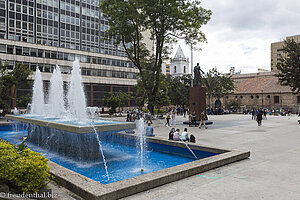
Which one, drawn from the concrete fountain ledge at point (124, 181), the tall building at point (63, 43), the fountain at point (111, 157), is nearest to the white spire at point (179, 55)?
the tall building at point (63, 43)

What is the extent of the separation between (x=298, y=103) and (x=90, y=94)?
5067 cm

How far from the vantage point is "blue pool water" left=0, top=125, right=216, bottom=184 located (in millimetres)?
8867

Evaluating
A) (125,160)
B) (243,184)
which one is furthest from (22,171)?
(125,160)

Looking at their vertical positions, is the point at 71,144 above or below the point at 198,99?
below

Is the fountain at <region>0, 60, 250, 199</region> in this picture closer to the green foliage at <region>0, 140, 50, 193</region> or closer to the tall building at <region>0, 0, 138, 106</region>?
the green foliage at <region>0, 140, 50, 193</region>

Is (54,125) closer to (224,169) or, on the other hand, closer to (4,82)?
(224,169)

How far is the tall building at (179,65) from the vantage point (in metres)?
107

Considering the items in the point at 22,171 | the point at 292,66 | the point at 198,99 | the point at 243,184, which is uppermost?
the point at 292,66

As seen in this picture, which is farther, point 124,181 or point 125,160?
point 125,160

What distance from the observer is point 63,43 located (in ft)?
167

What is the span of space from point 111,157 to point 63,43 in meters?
45.5

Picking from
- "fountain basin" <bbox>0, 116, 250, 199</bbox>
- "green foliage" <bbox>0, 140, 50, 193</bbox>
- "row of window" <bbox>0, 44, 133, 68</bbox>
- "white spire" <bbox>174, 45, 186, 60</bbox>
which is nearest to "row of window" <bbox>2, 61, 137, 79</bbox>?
"row of window" <bbox>0, 44, 133, 68</bbox>

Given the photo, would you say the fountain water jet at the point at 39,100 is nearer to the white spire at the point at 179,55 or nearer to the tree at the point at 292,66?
the tree at the point at 292,66

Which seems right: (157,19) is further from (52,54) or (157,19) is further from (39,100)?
(52,54)
